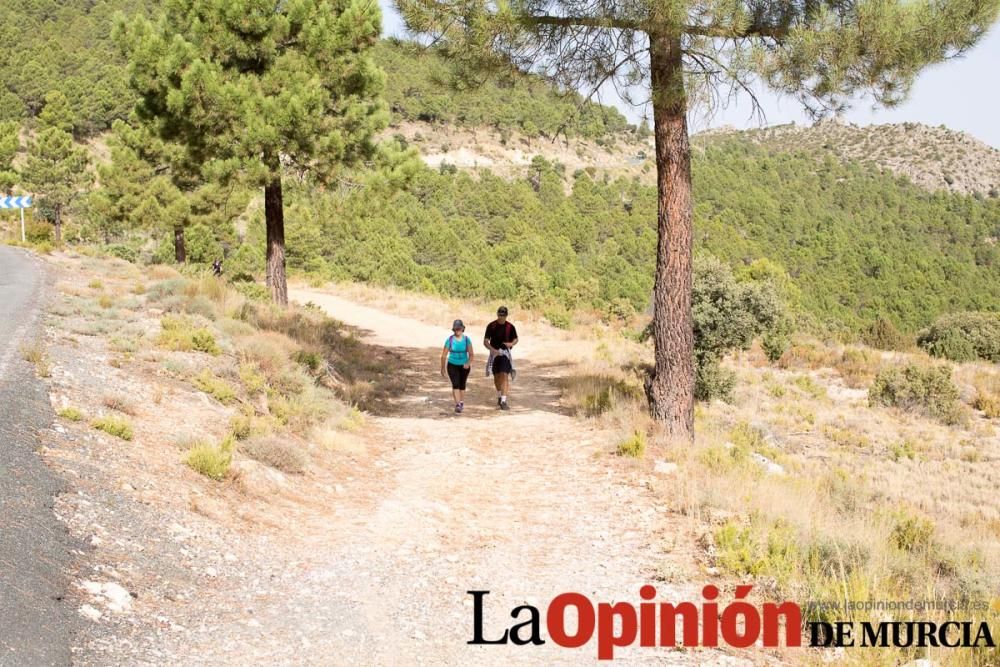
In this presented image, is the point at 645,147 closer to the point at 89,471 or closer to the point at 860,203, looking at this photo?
the point at 860,203

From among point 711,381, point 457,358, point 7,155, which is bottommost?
point 711,381

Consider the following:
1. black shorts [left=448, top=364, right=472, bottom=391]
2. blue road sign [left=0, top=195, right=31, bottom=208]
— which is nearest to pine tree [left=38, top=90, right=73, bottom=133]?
blue road sign [left=0, top=195, right=31, bottom=208]

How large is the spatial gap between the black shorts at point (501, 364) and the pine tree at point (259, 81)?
5151 mm

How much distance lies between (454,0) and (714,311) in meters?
8.43

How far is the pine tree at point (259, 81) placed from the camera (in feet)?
42.8

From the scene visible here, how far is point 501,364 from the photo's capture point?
1182 centimetres

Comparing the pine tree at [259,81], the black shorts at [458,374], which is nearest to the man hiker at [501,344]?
the black shorts at [458,374]

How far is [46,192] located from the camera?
1709 inches

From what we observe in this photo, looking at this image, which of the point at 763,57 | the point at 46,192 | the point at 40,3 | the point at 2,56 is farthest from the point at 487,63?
the point at 40,3

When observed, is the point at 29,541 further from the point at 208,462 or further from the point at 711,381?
the point at 711,381

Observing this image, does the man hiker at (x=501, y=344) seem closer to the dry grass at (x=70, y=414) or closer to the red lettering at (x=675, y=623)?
the dry grass at (x=70, y=414)

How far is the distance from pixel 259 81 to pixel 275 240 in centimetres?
329

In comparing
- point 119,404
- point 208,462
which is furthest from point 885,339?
point 119,404

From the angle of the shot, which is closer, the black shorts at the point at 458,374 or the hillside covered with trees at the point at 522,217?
the black shorts at the point at 458,374
